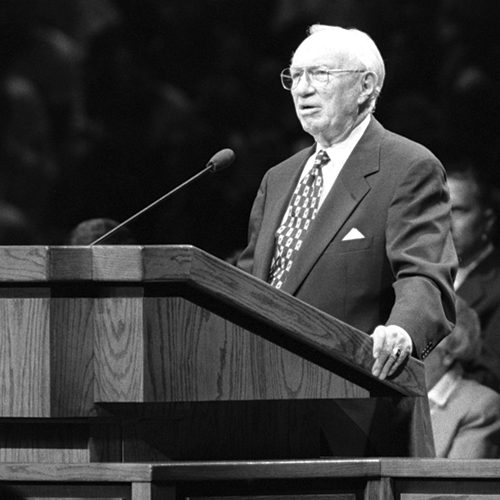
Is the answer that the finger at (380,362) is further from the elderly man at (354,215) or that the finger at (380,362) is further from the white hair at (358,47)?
the white hair at (358,47)

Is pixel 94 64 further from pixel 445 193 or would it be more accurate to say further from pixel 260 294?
pixel 260 294

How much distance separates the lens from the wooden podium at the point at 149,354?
1887 millimetres

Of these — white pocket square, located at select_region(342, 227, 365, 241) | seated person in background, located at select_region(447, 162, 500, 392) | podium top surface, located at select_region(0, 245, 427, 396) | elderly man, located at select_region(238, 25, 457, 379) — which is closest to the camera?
podium top surface, located at select_region(0, 245, 427, 396)

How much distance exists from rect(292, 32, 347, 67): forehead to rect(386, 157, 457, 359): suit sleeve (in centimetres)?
32

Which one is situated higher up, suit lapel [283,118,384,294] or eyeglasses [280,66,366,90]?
eyeglasses [280,66,366,90]

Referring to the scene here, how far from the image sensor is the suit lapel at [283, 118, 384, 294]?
101 inches

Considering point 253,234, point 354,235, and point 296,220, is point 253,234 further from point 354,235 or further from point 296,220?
point 354,235

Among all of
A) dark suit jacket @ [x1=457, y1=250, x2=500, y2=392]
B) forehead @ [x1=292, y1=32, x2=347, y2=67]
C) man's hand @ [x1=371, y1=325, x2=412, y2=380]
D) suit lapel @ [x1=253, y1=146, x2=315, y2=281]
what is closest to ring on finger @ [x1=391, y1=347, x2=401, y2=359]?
man's hand @ [x1=371, y1=325, x2=412, y2=380]

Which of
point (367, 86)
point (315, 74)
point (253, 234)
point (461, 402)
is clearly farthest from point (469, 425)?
point (315, 74)

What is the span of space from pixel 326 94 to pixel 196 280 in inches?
39.3

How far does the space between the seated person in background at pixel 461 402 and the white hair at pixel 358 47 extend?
136cm

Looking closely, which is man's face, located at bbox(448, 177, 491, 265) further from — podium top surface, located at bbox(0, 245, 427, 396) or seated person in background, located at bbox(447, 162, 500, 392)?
podium top surface, located at bbox(0, 245, 427, 396)

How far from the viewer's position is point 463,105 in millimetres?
5230

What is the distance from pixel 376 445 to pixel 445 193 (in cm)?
54
